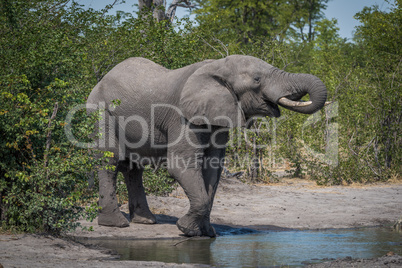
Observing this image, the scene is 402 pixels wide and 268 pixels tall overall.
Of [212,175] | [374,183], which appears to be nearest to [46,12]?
[212,175]

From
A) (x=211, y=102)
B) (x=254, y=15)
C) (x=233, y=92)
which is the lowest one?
(x=211, y=102)

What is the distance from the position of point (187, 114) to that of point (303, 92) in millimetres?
1726

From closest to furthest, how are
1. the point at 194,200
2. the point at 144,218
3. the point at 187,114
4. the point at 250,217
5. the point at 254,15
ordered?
the point at 194,200 < the point at 187,114 < the point at 144,218 < the point at 250,217 < the point at 254,15

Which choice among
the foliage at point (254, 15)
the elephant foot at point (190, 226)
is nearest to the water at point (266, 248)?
the elephant foot at point (190, 226)

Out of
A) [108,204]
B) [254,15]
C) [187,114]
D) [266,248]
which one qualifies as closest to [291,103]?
[187,114]

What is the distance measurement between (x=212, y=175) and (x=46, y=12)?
5.77 m

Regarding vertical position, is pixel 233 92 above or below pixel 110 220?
above

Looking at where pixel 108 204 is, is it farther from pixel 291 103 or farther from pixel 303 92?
pixel 303 92

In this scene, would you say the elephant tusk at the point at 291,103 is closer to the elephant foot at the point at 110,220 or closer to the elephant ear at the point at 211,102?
the elephant ear at the point at 211,102

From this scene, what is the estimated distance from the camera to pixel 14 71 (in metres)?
7.73

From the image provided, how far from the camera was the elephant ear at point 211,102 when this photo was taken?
8.36 m

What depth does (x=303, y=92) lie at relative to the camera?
7777 mm

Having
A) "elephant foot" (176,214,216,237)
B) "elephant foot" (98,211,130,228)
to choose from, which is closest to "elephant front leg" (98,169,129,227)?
"elephant foot" (98,211,130,228)

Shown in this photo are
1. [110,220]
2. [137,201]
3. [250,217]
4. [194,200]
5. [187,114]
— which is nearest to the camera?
[194,200]
